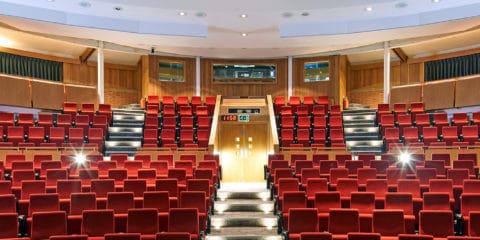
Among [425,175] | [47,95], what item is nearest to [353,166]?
[425,175]

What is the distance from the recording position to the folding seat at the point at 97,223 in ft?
14.1

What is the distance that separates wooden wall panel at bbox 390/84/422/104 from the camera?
10.4 metres

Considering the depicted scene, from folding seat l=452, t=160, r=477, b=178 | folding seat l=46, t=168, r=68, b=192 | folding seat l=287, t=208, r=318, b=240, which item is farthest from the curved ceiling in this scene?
folding seat l=287, t=208, r=318, b=240

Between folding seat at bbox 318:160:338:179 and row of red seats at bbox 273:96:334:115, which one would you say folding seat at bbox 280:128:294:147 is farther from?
folding seat at bbox 318:160:338:179

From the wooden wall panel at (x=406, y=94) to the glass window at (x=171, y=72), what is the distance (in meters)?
4.74

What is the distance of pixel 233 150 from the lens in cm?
978

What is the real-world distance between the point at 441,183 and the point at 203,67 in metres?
7.61

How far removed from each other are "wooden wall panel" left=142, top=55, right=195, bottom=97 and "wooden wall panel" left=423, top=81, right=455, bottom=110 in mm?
5138

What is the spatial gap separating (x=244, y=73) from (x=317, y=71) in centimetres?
171

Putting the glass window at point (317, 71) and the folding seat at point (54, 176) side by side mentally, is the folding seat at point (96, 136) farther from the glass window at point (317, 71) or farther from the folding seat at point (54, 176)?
the glass window at point (317, 71)

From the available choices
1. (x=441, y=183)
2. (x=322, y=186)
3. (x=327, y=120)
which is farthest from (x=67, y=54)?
(x=441, y=183)

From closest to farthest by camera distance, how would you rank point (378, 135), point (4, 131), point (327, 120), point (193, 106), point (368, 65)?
point (4, 131) < point (378, 135) < point (327, 120) < point (193, 106) < point (368, 65)

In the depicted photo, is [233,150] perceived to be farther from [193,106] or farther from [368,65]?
[368,65]

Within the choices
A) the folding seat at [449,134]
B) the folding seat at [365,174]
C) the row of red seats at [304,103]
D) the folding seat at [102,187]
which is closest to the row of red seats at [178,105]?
the row of red seats at [304,103]
